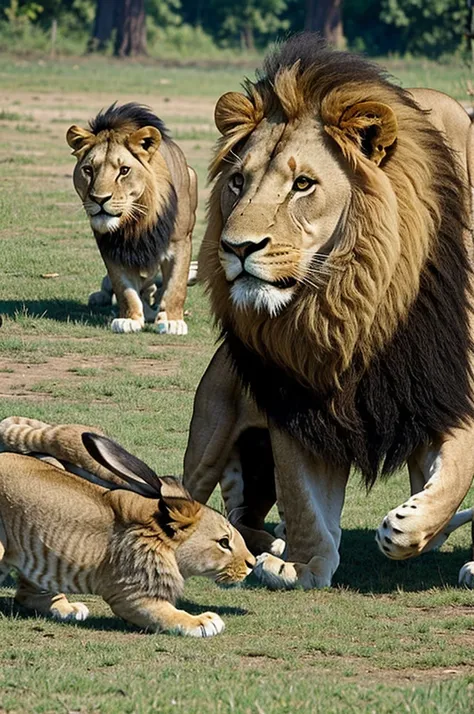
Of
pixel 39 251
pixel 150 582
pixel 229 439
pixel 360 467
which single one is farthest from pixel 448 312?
pixel 39 251

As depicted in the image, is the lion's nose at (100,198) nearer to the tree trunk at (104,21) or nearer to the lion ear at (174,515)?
the lion ear at (174,515)

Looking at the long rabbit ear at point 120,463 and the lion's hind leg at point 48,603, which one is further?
the lion's hind leg at point 48,603

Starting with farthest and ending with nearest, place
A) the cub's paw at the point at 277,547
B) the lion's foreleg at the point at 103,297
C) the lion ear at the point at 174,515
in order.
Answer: the lion's foreleg at the point at 103,297 < the cub's paw at the point at 277,547 < the lion ear at the point at 174,515

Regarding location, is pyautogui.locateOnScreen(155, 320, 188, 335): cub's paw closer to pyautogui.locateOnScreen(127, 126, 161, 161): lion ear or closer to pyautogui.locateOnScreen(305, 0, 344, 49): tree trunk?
pyautogui.locateOnScreen(127, 126, 161, 161): lion ear

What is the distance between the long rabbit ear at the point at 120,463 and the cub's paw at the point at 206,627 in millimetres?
438

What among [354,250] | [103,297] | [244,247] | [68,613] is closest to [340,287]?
[354,250]

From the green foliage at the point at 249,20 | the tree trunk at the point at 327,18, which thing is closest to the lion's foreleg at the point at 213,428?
the tree trunk at the point at 327,18

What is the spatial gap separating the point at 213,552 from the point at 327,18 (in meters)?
50.5

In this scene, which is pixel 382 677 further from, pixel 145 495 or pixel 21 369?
pixel 21 369

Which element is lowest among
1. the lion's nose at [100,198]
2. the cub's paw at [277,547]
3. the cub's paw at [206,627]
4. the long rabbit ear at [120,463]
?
the cub's paw at [277,547]

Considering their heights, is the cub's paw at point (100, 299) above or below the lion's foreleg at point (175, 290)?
below

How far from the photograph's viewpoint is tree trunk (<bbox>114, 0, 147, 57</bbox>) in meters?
49.7

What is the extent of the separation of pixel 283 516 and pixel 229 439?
0.66 metres

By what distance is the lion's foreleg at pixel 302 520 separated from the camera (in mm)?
5766
